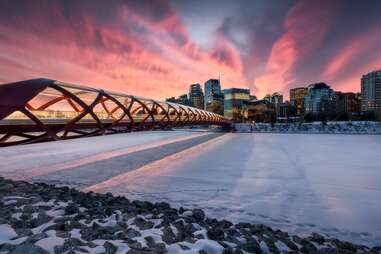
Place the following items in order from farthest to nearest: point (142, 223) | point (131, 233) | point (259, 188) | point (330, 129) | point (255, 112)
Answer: point (255, 112) → point (330, 129) → point (259, 188) → point (142, 223) → point (131, 233)

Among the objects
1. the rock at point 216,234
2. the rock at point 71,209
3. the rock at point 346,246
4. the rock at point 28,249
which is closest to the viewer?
the rock at point 28,249

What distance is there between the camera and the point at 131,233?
5508 millimetres

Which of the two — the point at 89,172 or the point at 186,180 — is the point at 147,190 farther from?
the point at 89,172

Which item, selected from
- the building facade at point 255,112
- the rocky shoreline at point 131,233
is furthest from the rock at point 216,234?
the building facade at point 255,112

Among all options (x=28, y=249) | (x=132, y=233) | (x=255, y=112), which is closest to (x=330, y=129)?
(x=132, y=233)

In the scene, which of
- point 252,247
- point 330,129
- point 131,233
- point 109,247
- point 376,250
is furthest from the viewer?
point 330,129

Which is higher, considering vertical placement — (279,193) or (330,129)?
(330,129)

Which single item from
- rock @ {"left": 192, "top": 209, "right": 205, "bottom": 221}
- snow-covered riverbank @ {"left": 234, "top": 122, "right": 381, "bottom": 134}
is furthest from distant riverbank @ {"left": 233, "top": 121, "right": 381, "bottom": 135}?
rock @ {"left": 192, "top": 209, "right": 205, "bottom": 221}

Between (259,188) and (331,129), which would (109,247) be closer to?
(259,188)

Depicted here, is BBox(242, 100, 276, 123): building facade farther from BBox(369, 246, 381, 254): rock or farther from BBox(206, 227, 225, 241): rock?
BBox(206, 227, 225, 241): rock

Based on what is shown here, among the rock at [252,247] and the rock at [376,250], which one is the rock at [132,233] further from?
the rock at [376,250]

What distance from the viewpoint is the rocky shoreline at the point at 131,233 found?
488 cm

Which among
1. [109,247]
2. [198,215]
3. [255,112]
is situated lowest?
[198,215]

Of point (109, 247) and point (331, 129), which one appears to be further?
point (331, 129)
